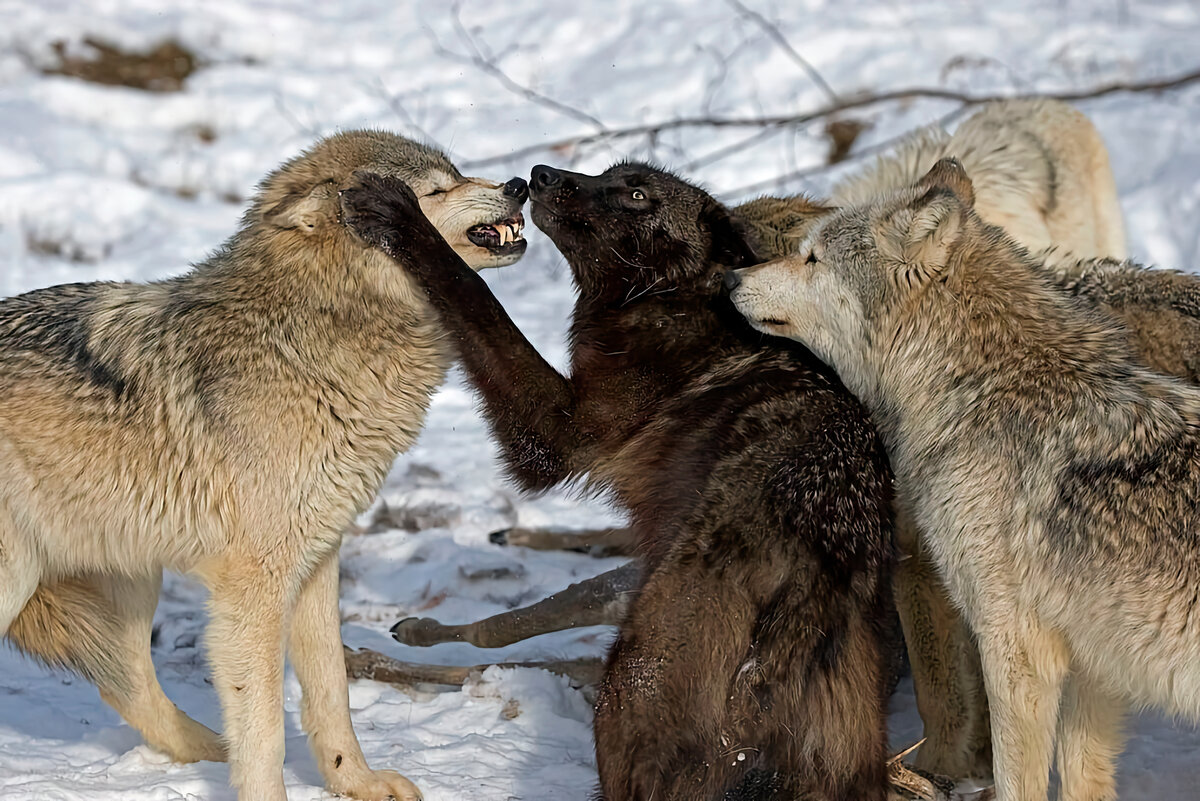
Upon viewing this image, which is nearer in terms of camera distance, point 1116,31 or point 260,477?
point 260,477

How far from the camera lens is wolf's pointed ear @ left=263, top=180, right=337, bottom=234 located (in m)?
4.20

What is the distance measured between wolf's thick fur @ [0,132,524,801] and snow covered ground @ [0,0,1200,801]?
1.60m

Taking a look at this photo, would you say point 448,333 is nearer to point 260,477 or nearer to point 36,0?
point 260,477

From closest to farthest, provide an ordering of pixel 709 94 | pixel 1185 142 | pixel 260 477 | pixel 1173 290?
pixel 260 477 → pixel 1173 290 → pixel 1185 142 → pixel 709 94

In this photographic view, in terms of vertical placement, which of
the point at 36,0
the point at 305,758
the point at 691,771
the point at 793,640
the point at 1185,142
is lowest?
the point at 305,758

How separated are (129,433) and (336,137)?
133 centimetres

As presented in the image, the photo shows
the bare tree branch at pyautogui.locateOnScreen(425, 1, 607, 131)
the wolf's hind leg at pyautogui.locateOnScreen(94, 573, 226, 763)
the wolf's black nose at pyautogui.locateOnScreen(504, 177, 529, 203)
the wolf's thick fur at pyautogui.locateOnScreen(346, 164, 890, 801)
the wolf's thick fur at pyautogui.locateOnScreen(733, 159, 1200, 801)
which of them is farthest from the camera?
the bare tree branch at pyautogui.locateOnScreen(425, 1, 607, 131)

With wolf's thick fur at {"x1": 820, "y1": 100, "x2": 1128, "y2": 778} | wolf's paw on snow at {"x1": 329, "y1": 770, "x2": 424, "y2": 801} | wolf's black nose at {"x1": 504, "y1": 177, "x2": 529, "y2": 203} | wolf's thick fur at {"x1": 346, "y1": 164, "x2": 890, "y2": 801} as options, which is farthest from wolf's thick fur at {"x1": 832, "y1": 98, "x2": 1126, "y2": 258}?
wolf's paw on snow at {"x1": 329, "y1": 770, "x2": 424, "y2": 801}

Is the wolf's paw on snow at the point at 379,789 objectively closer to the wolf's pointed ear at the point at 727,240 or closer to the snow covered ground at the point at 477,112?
the snow covered ground at the point at 477,112

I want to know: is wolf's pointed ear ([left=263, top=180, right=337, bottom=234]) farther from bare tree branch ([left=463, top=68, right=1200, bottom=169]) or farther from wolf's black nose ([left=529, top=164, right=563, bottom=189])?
bare tree branch ([left=463, top=68, right=1200, bottom=169])

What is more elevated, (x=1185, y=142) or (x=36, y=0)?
(x=36, y=0)

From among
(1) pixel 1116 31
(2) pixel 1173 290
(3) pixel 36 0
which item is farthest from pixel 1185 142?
(3) pixel 36 0

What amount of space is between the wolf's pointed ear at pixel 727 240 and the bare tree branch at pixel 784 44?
6.66m

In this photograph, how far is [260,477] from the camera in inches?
156
